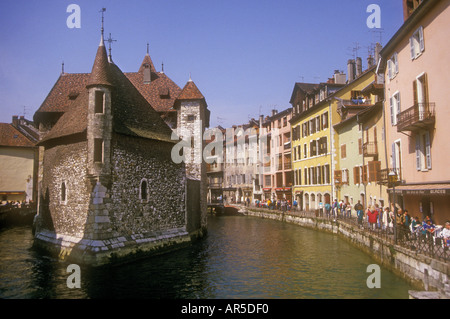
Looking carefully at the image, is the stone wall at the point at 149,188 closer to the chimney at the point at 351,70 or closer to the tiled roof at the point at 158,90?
the tiled roof at the point at 158,90

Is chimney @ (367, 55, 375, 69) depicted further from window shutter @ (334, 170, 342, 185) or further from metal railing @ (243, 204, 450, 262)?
metal railing @ (243, 204, 450, 262)

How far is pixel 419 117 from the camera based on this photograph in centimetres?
1591

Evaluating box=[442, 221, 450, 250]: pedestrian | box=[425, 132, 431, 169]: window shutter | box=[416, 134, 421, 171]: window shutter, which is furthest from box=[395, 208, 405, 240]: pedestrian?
box=[425, 132, 431, 169]: window shutter

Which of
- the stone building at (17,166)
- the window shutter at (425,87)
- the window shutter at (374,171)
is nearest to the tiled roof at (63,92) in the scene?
the stone building at (17,166)

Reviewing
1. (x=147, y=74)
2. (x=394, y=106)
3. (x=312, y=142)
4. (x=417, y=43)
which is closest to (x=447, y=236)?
(x=417, y=43)

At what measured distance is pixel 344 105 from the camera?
3212 cm

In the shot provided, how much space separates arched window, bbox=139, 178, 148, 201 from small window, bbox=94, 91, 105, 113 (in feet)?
14.0

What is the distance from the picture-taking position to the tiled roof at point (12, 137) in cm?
4481

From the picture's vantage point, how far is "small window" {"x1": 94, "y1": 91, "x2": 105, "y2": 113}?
1777 cm

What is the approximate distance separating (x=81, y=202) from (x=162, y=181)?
184 inches
